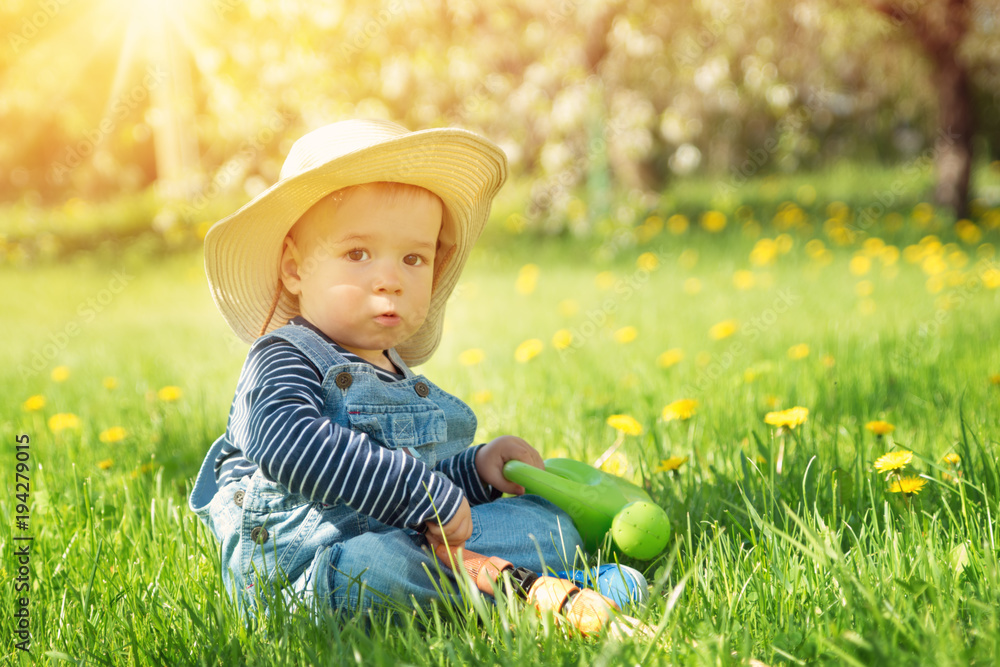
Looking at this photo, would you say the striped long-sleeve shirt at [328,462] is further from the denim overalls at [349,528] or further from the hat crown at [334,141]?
the hat crown at [334,141]

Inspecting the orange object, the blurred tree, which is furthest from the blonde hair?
the blurred tree

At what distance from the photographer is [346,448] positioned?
1526 mm

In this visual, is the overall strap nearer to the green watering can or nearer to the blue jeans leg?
the blue jeans leg

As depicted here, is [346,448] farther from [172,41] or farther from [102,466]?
[172,41]

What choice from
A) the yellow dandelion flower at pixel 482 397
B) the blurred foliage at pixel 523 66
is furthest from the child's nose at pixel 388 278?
the blurred foliage at pixel 523 66

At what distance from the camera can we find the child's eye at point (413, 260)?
5.84 ft

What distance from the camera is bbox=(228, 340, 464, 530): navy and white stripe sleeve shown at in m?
1.52

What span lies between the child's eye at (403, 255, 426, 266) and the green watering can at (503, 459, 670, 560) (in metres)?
0.47

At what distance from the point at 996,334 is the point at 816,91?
617cm

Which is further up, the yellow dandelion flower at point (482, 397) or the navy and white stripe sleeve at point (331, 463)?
the navy and white stripe sleeve at point (331, 463)

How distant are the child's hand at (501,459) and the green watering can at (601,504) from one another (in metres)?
0.05

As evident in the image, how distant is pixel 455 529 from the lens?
1.57 metres

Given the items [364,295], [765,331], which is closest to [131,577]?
[364,295]

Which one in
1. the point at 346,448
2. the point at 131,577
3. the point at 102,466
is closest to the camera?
the point at 346,448
